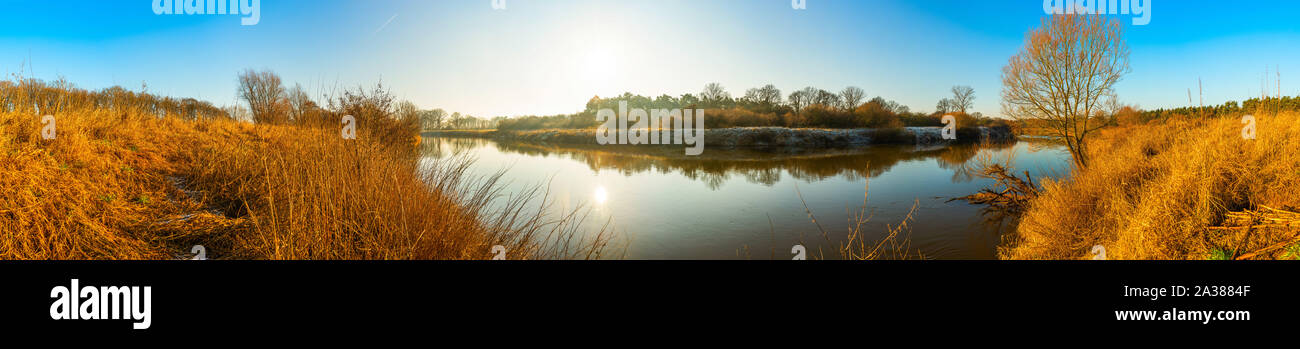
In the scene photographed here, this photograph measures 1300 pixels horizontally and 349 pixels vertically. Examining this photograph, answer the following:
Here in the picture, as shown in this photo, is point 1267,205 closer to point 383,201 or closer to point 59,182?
point 383,201

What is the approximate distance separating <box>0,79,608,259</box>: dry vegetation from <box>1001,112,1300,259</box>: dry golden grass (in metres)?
5.58

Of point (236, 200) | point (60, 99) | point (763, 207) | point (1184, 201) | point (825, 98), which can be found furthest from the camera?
point (825, 98)

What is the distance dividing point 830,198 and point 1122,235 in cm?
493

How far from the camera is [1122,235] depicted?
5195 mm

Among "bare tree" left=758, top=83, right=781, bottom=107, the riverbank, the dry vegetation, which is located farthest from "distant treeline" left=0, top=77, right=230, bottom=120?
"bare tree" left=758, top=83, right=781, bottom=107

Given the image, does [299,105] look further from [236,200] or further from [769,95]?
[769,95]

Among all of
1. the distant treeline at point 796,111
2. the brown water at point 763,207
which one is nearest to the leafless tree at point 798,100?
the distant treeline at point 796,111

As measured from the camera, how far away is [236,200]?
555cm

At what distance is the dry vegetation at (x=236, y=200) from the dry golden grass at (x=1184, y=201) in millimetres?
5578

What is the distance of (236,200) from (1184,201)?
10.3 metres

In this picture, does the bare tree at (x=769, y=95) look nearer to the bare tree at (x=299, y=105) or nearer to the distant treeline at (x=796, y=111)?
the distant treeline at (x=796, y=111)

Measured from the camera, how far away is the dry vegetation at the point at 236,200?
10.5ft

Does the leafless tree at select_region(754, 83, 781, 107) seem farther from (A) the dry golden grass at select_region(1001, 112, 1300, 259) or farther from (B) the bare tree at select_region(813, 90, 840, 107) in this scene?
(A) the dry golden grass at select_region(1001, 112, 1300, 259)

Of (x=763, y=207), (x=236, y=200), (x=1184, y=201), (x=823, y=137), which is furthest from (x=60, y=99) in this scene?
(x=823, y=137)
